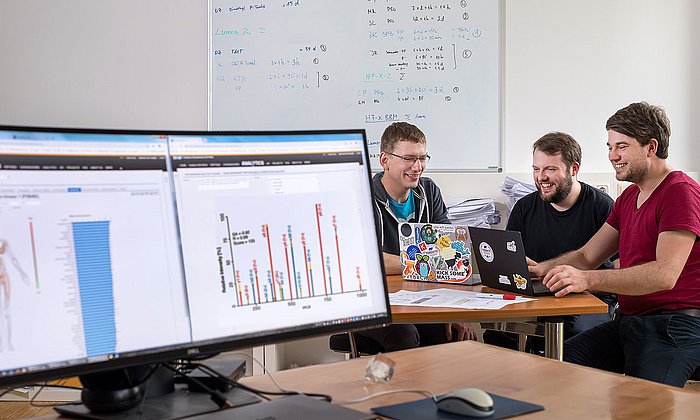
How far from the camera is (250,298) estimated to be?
1.19 metres

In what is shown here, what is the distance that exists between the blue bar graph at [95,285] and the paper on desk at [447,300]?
1391mm

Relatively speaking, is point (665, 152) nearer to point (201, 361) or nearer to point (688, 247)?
point (688, 247)

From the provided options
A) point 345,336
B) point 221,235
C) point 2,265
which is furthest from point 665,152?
point 2,265

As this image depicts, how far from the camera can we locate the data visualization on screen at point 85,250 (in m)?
1.01

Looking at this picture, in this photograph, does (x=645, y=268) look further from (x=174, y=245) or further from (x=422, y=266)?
(x=174, y=245)

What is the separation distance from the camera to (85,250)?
106 cm

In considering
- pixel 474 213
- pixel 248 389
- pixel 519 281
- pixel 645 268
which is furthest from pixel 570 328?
pixel 248 389

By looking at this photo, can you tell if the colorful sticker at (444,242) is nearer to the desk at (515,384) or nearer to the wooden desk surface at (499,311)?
the wooden desk surface at (499,311)

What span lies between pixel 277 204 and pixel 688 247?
1881 millimetres

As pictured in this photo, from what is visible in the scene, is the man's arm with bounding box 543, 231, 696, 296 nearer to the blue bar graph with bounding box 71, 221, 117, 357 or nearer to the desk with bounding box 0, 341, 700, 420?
the desk with bounding box 0, 341, 700, 420

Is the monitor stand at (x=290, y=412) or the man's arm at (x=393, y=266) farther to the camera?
the man's arm at (x=393, y=266)

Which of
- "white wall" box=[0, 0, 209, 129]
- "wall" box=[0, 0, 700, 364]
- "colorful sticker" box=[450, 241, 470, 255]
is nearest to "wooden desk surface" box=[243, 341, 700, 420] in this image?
"colorful sticker" box=[450, 241, 470, 255]

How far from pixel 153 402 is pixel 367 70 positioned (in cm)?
334

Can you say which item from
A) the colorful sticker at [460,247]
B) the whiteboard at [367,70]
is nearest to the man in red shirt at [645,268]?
the colorful sticker at [460,247]
